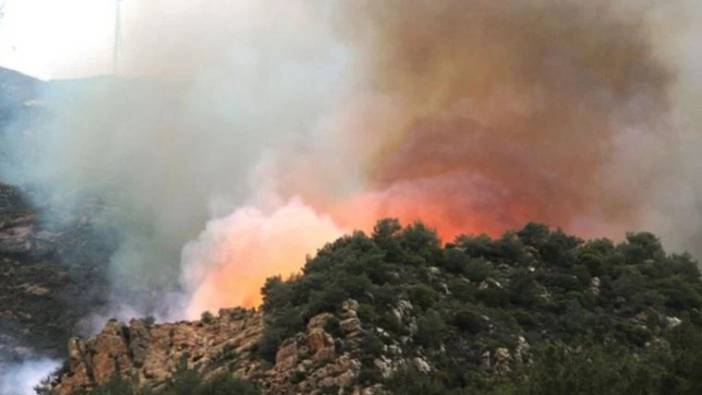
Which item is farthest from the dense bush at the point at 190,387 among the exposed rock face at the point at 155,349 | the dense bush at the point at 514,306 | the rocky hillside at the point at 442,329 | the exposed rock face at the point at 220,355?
the dense bush at the point at 514,306

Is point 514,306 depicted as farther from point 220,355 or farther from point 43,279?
point 43,279

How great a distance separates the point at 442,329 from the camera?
3503 centimetres

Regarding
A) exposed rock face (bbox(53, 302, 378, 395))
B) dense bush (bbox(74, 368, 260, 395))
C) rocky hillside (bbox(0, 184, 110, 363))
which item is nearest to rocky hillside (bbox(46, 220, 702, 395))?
exposed rock face (bbox(53, 302, 378, 395))

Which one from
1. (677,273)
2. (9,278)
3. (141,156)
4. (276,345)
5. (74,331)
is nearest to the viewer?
(276,345)

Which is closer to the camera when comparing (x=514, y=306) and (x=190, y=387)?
(x=190, y=387)

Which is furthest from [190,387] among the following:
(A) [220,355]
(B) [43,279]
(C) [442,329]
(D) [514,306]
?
(B) [43,279]

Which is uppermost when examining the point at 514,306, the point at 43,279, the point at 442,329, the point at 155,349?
the point at 43,279

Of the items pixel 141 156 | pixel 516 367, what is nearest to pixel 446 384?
pixel 516 367

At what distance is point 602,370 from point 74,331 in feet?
156

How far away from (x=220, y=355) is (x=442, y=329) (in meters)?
8.96

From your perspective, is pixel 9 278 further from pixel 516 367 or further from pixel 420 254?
pixel 516 367

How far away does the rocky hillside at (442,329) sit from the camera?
99.1 ft

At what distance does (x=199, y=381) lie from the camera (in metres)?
31.3

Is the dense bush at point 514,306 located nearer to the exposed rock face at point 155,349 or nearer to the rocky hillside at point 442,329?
the rocky hillside at point 442,329
